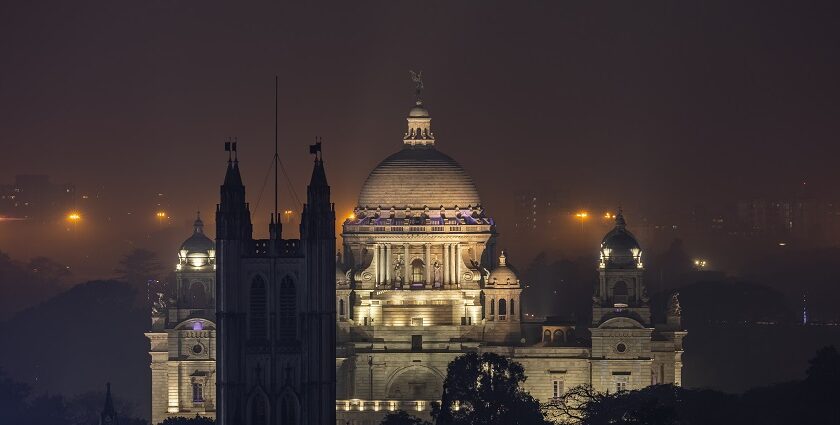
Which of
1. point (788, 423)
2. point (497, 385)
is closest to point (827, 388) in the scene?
point (788, 423)

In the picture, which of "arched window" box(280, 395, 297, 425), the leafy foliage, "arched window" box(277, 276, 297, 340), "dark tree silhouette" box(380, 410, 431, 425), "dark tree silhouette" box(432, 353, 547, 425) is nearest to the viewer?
"arched window" box(280, 395, 297, 425)

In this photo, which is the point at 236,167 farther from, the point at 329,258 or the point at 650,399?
the point at 650,399

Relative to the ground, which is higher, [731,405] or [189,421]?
Answer: [731,405]

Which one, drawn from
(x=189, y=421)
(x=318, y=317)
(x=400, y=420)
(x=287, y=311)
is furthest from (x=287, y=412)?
(x=189, y=421)

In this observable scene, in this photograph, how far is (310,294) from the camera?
161m

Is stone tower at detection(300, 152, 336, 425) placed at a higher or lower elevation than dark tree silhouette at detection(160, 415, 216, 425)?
higher

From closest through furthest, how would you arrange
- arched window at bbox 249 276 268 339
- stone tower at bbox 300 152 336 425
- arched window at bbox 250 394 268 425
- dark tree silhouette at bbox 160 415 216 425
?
arched window at bbox 250 394 268 425
stone tower at bbox 300 152 336 425
arched window at bbox 249 276 268 339
dark tree silhouette at bbox 160 415 216 425

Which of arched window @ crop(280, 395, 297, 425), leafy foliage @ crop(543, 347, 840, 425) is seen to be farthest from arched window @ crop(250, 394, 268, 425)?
leafy foliage @ crop(543, 347, 840, 425)

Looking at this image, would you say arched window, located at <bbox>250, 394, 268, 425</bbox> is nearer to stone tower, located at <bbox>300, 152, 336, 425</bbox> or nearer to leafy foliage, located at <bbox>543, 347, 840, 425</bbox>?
stone tower, located at <bbox>300, 152, 336, 425</bbox>

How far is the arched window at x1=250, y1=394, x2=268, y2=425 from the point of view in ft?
523

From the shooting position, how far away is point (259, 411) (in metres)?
160

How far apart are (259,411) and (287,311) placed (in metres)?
4.60

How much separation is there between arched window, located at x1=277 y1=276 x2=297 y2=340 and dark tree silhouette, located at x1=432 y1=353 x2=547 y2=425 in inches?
569

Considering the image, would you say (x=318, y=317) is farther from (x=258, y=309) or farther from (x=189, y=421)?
(x=189, y=421)
